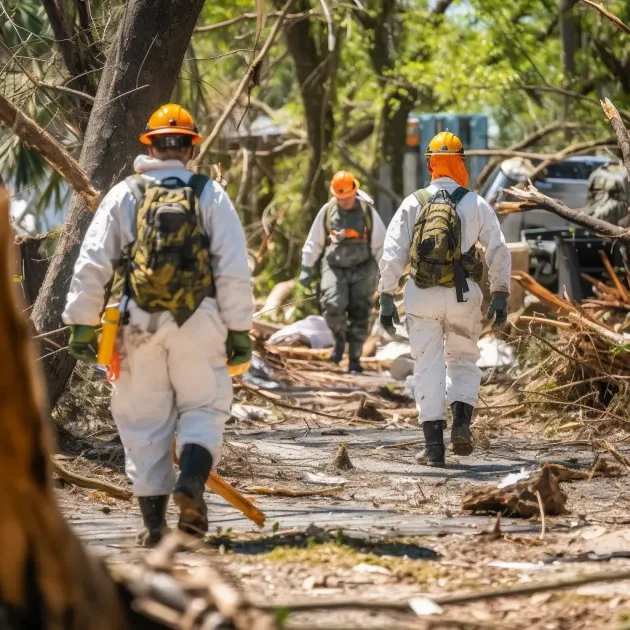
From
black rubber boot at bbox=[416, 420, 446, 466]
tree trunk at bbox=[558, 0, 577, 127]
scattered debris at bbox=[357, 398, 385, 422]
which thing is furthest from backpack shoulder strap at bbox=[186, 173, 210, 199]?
tree trunk at bbox=[558, 0, 577, 127]

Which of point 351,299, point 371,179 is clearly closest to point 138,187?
point 351,299

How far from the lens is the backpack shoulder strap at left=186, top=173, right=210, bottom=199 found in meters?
5.94

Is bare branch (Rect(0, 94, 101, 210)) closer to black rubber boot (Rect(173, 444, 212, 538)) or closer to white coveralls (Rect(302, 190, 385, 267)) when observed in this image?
black rubber boot (Rect(173, 444, 212, 538))

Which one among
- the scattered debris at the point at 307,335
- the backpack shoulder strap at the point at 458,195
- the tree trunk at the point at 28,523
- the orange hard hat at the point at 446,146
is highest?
the orange hard hat at the point at 446,146

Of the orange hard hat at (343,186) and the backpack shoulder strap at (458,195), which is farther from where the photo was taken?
the orange hard hat at (343,186)

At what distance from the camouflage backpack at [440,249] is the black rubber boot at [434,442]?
0.84 metres

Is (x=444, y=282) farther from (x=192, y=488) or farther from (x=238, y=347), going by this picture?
(x=192, y=488)

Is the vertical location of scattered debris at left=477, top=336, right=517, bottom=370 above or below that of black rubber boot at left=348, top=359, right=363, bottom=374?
above

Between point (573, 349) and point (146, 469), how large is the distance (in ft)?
17.6

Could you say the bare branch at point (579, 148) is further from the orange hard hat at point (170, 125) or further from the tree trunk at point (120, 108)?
the orange hard hat at point (170, 125)

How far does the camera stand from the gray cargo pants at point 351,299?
50.8ft

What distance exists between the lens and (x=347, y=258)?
15.3 metres

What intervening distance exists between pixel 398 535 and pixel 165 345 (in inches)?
53.8

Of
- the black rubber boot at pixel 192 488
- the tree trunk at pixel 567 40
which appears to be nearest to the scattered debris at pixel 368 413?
the black rubber boot at pixel 192 488
